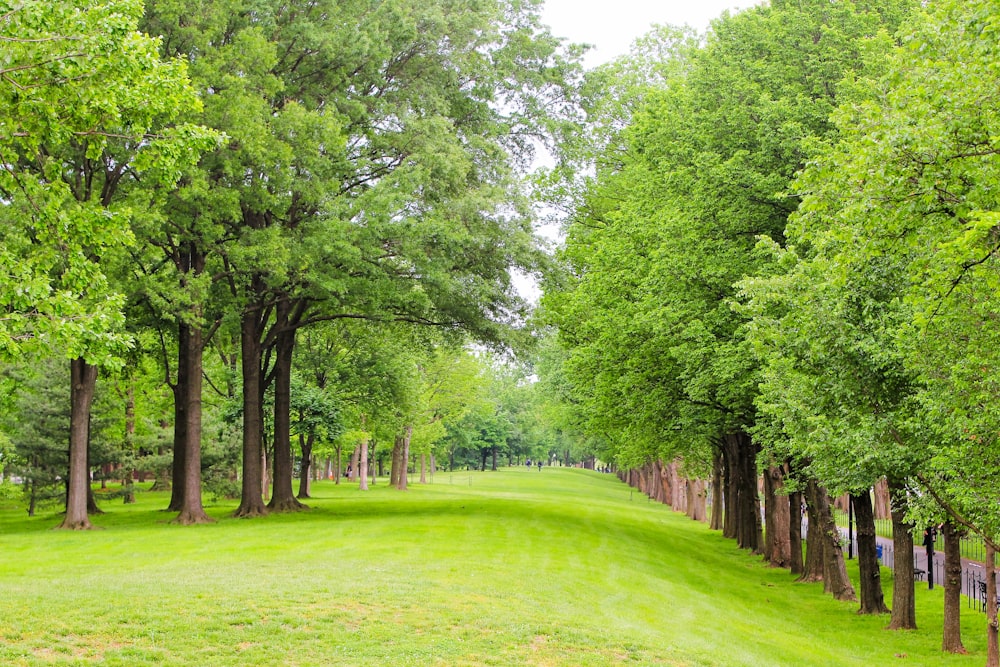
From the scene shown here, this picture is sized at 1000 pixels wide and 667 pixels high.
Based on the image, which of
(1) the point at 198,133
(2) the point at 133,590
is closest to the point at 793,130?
(1) the point at 198,133

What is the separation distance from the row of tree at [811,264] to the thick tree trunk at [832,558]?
0.35 feet

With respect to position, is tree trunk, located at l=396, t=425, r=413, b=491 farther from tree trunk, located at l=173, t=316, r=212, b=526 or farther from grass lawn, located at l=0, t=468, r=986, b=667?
tree trunk, located at l=173, t=316, r=212, b=526

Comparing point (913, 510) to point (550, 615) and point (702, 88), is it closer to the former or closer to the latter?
point (550, 615)

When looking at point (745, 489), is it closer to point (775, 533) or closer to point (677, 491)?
point (775, 533)

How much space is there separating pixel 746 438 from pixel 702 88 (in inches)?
469

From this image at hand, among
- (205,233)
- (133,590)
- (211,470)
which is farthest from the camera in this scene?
(211,470)

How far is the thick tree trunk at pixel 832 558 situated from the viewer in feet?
75.8

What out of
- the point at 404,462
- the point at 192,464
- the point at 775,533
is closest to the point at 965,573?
the point at 775,533

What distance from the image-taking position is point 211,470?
3956 cm

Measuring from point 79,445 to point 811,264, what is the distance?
69.3ft

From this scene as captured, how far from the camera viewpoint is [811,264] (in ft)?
49.7

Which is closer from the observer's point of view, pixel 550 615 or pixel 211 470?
pixel 550 615

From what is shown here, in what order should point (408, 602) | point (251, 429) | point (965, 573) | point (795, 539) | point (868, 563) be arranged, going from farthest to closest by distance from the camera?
Answer: point (965, 573) → point (251, 429) → point (795, 539) → point (868, 563) → point (408, 602)

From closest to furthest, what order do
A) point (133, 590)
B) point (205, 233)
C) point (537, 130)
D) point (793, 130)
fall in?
point (133, 590) < point (793, 130) < point (205, 233) < point (537, 130)
